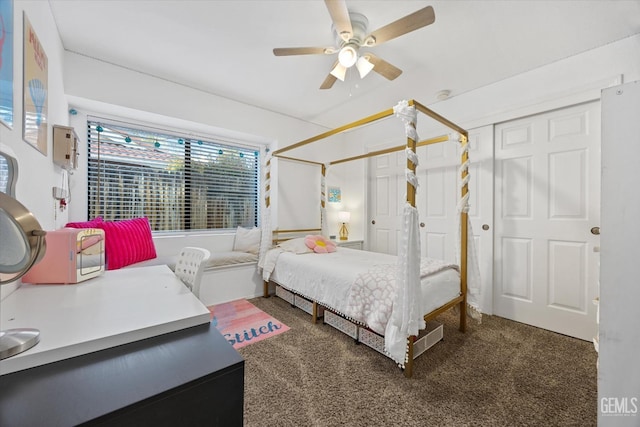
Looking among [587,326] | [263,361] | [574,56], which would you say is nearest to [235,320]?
[263,361]

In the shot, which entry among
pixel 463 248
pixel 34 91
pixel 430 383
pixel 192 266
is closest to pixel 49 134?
pixel 34 91

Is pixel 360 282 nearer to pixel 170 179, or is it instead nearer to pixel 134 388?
pixel 134 388

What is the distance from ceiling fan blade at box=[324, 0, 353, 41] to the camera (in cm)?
146

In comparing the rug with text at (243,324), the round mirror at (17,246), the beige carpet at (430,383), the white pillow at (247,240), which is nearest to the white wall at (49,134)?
the round mirror at (17,246)

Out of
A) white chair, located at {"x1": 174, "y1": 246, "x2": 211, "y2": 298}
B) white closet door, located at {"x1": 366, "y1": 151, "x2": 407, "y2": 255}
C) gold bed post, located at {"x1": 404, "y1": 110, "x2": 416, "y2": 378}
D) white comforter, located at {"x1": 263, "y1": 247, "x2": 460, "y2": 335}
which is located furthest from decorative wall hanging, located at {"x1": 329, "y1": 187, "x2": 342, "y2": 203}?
white chair, located at {"x1": 174, "y1": 246, "x2": 211, "y2": 298}

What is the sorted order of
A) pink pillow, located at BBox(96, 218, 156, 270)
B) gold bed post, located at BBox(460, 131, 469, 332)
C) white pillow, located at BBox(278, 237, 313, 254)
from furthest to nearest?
1. white pillow, located at BBox(278, 237, 313, 254)
2. gold bed post, located at BBox(460, 131, 469, 332)
3. pink pillow, located at BBox(96, 218, 156, 270)

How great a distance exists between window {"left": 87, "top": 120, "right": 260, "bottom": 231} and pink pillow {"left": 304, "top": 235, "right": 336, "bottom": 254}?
1123 millimetres

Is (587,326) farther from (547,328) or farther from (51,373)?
(51,373)

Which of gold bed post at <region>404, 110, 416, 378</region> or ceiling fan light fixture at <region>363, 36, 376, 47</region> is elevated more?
ceiling fan light fixture at <region>363, 36, 376, 47</region>

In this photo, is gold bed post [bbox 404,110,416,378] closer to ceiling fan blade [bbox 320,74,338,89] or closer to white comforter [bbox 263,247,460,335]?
white comforter [bbox 263,247,460,335]

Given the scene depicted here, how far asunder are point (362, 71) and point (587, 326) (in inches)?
116

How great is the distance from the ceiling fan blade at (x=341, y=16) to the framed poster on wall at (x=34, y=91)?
1561 mm

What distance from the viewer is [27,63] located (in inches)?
48.5

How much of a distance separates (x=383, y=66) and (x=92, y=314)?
233 cm
